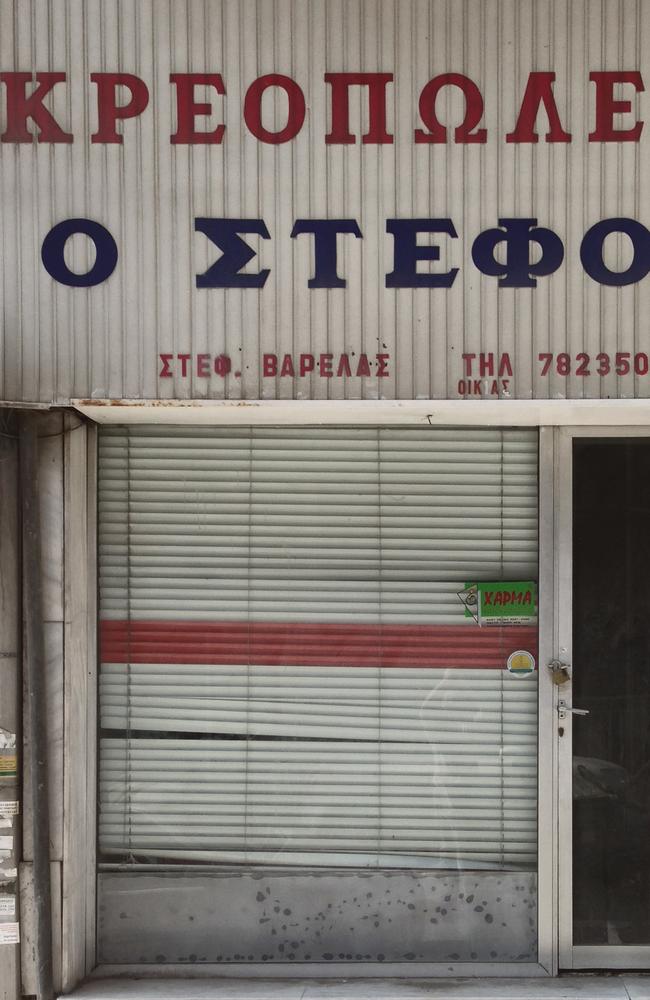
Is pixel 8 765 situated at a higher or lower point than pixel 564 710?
lower

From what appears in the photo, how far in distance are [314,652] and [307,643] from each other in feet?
0.19

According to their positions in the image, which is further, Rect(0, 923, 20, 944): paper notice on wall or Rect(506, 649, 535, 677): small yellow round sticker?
Rect(506, 649, 535, 677): small yellow round sticker

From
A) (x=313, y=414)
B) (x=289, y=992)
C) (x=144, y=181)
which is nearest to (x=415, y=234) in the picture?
(x=313, y=414)

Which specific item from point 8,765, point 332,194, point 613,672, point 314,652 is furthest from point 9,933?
point 332,194

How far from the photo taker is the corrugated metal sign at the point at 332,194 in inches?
157

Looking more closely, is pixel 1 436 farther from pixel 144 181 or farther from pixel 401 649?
pixel 401 649

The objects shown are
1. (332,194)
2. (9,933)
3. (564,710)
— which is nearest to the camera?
(332,194)

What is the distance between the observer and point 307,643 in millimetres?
4520

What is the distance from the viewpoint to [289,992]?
4191 mm

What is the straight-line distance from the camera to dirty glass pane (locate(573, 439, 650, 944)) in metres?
4.48

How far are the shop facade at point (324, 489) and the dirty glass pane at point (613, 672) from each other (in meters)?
0.02

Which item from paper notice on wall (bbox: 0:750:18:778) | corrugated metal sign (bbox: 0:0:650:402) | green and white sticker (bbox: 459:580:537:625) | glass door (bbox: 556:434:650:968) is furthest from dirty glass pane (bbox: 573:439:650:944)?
paper notice on wall (bbox: 0:750:18:778)

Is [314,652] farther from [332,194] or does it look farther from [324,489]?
[332,194]

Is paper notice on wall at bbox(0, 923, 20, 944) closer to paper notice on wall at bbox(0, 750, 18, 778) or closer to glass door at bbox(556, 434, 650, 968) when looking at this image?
paper notice on wall at bbox(0, 750, 18, 778)
